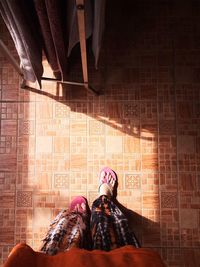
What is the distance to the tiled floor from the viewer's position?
5.39ft

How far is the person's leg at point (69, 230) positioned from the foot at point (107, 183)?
0.39 feet

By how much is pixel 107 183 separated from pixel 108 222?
243mm

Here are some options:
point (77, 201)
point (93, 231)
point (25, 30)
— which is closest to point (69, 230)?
point (93, 231)

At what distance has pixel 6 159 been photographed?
170cm

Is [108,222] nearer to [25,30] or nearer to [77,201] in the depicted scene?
[77,201]

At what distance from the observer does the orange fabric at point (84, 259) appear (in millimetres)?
864

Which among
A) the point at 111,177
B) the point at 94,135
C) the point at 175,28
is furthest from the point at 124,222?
the point at 175,28

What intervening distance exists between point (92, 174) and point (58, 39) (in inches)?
32.5

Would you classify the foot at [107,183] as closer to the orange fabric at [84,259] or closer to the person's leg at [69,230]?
the person's leg at [69,230]

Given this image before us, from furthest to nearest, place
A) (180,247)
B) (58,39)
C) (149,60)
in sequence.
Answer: (149,60) < (180,247) < (58,39)

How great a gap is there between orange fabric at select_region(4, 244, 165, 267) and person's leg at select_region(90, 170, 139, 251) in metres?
0.38

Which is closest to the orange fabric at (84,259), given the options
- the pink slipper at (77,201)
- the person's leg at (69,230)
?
the person's leg at (69,230)

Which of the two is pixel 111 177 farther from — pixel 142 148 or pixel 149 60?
pixel 149 60

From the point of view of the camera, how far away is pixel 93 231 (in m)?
1.40
